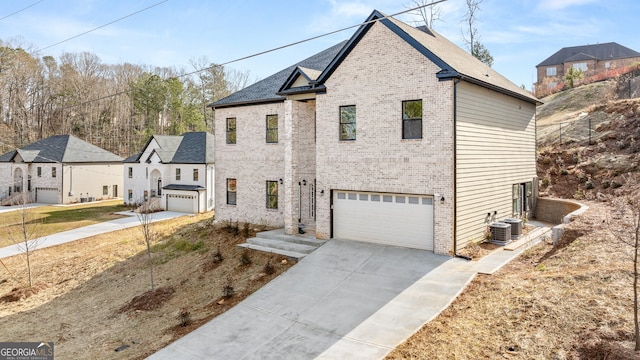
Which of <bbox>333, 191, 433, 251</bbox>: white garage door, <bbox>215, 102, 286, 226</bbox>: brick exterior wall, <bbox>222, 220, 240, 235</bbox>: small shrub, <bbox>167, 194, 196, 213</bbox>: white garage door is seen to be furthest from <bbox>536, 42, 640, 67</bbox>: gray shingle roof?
<bbox>222, 220, 240, 235</bbox>: small shrub

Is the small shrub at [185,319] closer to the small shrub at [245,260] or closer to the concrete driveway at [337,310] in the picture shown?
the concrete driveway at [337,310]

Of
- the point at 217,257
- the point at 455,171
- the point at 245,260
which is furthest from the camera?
the point at 217,257

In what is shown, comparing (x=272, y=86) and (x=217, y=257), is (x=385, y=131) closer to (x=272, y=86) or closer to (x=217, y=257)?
(x=217, y=257)

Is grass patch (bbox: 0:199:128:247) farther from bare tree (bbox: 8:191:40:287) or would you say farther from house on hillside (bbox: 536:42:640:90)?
house on hillside (bbox: 536:42:640:90)

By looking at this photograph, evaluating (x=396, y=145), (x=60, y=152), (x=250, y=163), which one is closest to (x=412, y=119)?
(x=396, y=145)

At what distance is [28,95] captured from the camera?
58.1 meters

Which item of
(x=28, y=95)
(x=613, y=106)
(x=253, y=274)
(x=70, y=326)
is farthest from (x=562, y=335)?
(x=28, y=95)

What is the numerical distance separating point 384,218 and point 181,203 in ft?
76.5

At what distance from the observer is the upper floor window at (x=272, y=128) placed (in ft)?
61.5

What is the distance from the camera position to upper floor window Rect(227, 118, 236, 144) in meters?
20.3

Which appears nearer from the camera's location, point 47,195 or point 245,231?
point 245,231

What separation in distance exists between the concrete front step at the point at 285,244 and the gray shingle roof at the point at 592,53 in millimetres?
56305

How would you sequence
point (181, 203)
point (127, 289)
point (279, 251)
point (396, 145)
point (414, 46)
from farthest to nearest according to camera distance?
point (181, 203)
point (127, 289)
point (279, 251)
point (396, 145)
point (414, 46)

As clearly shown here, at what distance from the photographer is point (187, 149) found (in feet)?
116
